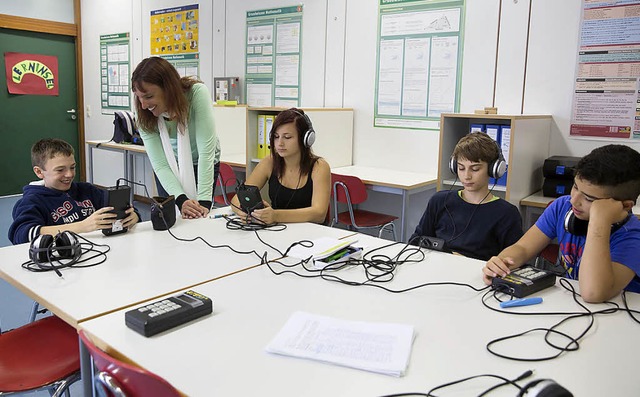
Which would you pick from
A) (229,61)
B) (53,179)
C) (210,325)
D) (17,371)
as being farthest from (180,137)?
(229,61)

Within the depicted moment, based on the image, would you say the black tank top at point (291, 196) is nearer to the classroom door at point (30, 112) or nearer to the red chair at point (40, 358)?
the red chair at point (40, 358)

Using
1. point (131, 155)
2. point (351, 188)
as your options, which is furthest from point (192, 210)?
point (131, 155)

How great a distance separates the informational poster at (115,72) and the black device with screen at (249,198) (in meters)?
4.43

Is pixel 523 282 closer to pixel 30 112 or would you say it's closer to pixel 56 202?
pixel 56 202

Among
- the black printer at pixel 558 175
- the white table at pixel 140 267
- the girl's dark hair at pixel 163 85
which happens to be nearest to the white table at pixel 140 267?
the white table at pixel 140 267

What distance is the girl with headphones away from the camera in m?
2.42

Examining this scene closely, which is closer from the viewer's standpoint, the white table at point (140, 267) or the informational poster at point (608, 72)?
the white table at point (140, 267)

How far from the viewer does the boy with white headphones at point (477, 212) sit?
1978mm

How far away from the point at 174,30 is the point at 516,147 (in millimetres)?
3918

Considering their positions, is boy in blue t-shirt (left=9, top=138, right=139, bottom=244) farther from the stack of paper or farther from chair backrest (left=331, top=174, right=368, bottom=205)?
chair backrest (left=331, top=174, right=368, bottom=205)

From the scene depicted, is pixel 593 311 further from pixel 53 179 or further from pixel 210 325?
pixel 53 179

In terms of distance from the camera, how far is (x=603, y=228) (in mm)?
1361

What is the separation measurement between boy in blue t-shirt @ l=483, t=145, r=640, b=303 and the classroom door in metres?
6.08

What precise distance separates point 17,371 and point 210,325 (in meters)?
0.66
